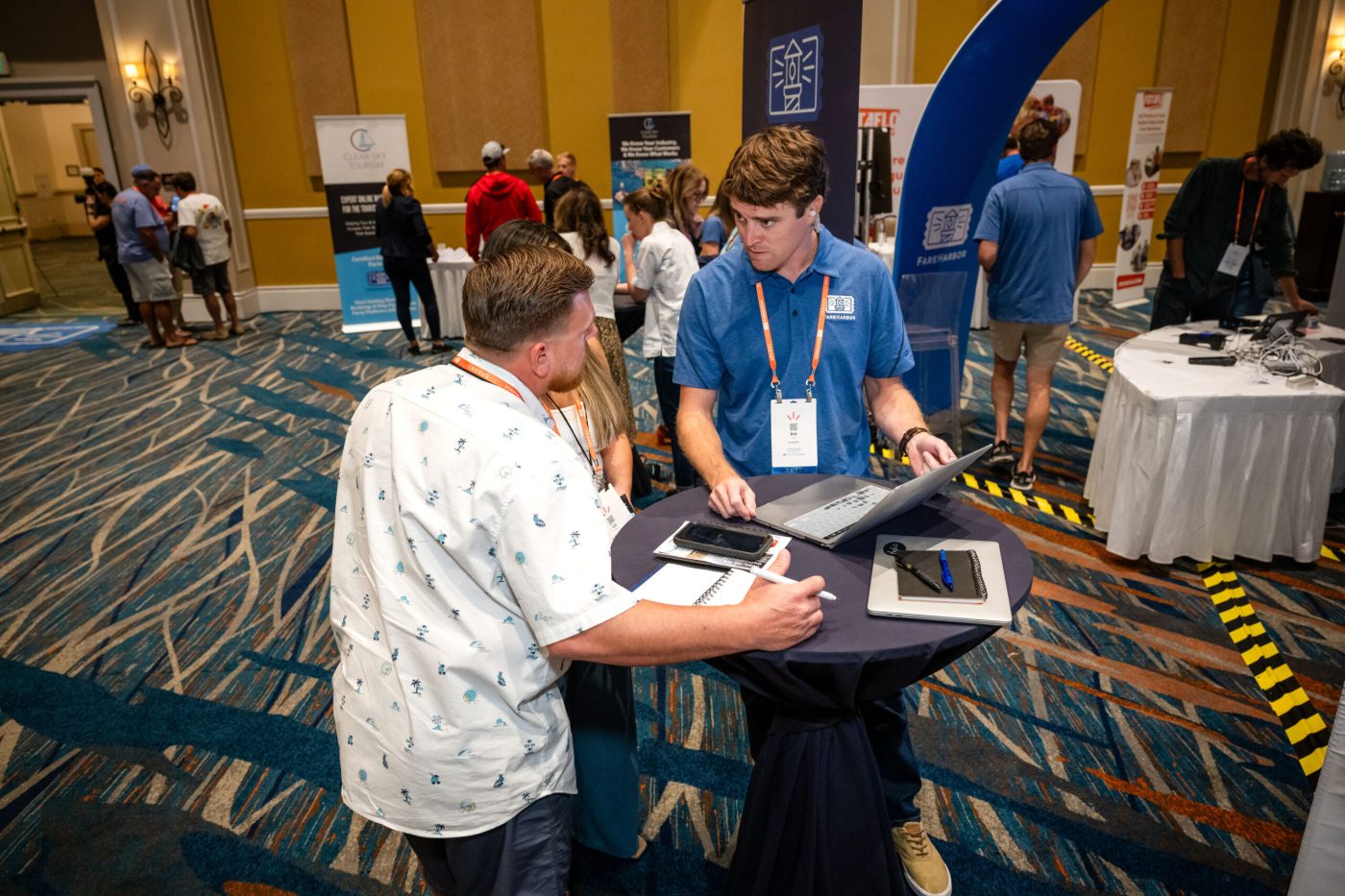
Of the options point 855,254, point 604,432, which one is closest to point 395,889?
point 604,432

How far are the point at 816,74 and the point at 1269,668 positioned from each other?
2.65 metres

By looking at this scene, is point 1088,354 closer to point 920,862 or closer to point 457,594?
point 920,862

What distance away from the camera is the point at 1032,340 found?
420 centimetres

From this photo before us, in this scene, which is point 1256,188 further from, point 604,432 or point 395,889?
point 395,889

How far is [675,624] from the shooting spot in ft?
3.80

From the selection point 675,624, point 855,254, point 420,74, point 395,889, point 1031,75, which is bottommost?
point 395,889

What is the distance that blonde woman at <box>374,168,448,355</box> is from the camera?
21.8 feet

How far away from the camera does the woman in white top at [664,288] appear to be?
3771 mm

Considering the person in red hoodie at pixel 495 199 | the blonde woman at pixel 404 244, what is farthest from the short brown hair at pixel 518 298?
the person in red hoodie at pixel 495 199

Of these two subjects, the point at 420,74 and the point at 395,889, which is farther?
the point at 420,74

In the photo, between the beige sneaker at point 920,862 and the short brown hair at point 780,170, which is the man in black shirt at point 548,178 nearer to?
the short brown hair at point 780,170

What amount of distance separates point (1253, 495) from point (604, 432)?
104 inches

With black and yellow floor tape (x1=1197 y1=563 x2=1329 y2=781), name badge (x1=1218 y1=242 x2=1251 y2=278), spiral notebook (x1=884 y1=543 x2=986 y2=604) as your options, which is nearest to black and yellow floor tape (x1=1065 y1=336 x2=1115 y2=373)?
name badge (x1=1218 y1=242 x2=1251 y2=278)

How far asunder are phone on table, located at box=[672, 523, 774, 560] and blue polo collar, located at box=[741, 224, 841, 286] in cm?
66
